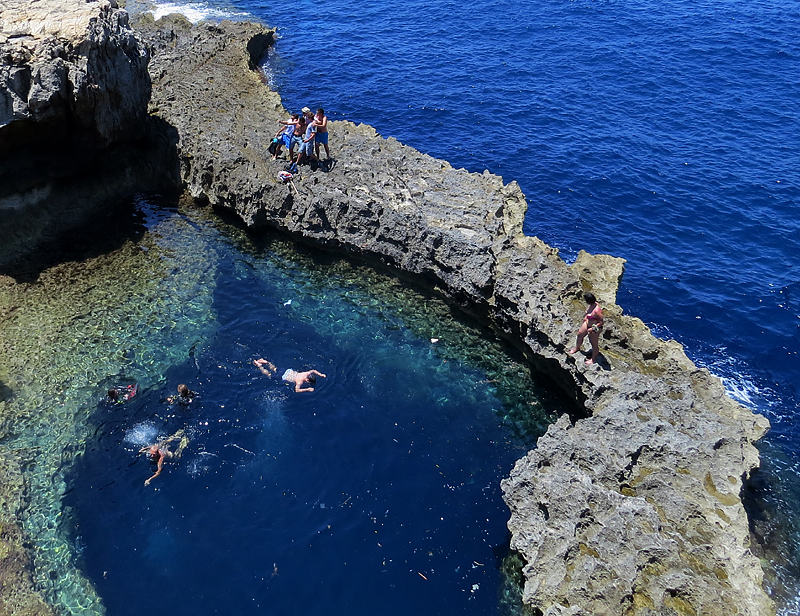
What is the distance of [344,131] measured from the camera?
108 feet

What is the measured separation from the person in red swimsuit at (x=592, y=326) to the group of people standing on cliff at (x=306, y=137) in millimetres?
15339

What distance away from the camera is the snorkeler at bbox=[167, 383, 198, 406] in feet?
69.5

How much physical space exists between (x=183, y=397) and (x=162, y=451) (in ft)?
7.15

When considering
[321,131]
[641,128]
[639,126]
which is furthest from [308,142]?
[639,126]

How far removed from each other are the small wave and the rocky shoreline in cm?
2141

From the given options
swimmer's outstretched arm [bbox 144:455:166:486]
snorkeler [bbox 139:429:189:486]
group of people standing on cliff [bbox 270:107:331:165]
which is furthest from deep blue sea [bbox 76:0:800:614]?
snorkeler [bbox 139:429:189:486]

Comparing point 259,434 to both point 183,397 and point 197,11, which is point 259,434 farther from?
point 197,11

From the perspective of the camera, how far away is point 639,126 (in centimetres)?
4053

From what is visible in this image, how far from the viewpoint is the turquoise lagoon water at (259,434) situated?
55.3ft

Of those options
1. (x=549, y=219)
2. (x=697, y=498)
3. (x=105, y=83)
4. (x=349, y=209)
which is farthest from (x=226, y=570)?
(x=549, y=219)

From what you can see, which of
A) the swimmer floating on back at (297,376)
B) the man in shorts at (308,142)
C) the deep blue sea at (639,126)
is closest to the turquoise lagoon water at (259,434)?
the swimmer floating on back at (297,376)

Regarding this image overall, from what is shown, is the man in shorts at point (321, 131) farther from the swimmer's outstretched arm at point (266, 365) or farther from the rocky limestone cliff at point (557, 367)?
the swimmer's outstretched arm at point (266, 365)

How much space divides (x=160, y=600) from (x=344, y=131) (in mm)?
24209

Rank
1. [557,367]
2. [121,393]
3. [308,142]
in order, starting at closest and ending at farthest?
[121,393], [557,367], [308,142]
